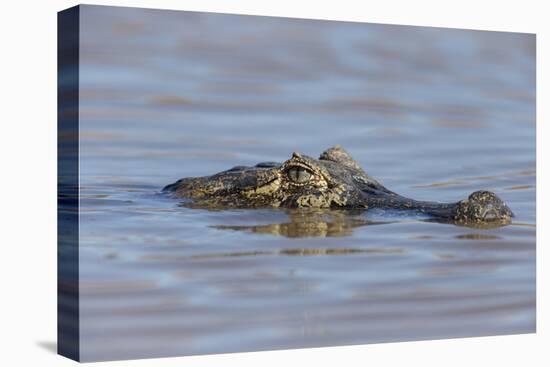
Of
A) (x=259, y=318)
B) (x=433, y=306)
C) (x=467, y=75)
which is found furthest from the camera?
(x=467, y=75)

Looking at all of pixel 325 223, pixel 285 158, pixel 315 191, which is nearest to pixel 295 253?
pixel 325 223

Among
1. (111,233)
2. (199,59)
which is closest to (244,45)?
(199,59)

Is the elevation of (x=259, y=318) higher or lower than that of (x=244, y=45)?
lower

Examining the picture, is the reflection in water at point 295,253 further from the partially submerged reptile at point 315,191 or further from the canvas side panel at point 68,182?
the partially submerged reptile at point 315,191

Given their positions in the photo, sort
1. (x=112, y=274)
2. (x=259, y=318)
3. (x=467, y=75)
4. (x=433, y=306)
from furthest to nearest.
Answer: (x=467, y=75) → (x=433, y=306) → (x=259, y=318) → (x=112, y=274)

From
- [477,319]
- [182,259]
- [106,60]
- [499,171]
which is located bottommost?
[477,319]

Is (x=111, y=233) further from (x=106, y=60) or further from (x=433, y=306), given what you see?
(x=433, y=306)

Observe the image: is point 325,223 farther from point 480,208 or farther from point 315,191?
point 480,208
